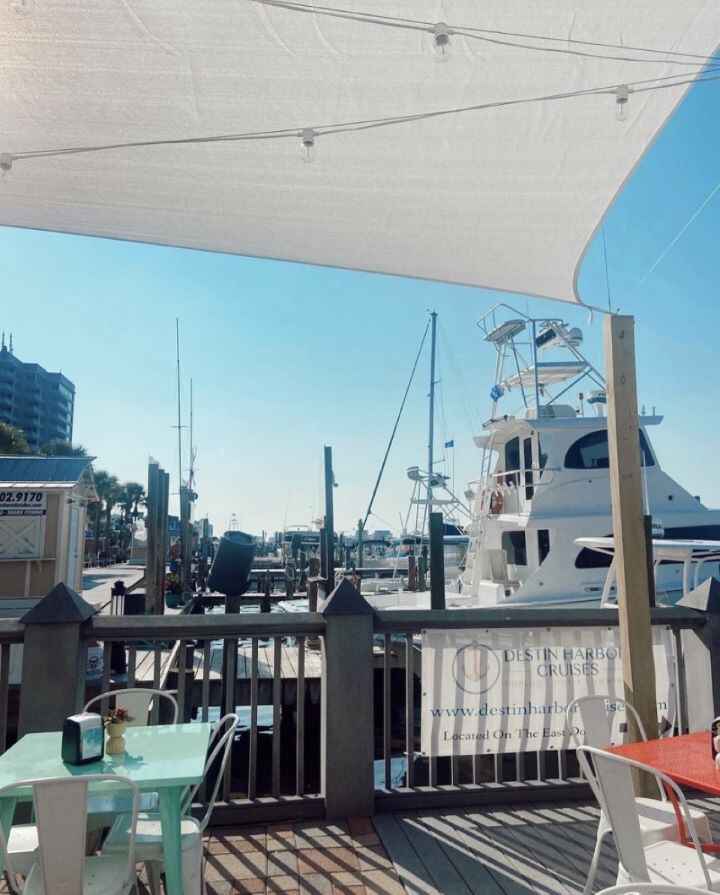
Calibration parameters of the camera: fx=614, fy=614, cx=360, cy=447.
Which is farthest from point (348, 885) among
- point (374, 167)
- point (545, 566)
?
point (545, 566)

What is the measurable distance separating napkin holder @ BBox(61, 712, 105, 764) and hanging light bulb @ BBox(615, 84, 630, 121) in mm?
3173

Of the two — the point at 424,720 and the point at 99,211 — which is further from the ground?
the point at 99,211

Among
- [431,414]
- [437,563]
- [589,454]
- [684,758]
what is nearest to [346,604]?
[684,758]

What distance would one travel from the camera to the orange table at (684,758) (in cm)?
202

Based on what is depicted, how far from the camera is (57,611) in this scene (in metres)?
3.06

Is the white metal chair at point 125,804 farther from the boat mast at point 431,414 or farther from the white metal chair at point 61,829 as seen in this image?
the boat mast at point 431,414

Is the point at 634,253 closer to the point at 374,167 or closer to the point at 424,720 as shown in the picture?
the point at 374,167

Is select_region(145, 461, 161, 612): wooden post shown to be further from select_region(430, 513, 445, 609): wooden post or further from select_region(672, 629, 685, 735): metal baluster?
select_region(672, 629, 685, 735): metal baluster

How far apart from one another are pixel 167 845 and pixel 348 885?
3.12 ft

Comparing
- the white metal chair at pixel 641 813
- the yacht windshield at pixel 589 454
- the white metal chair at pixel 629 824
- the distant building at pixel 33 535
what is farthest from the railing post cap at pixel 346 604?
the yacht windshield at pixel 589 454

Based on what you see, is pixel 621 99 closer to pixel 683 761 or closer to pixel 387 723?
pixel 683 761

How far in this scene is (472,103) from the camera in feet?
8.52

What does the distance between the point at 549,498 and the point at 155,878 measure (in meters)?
9.65

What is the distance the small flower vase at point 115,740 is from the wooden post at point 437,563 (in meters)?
6.05
